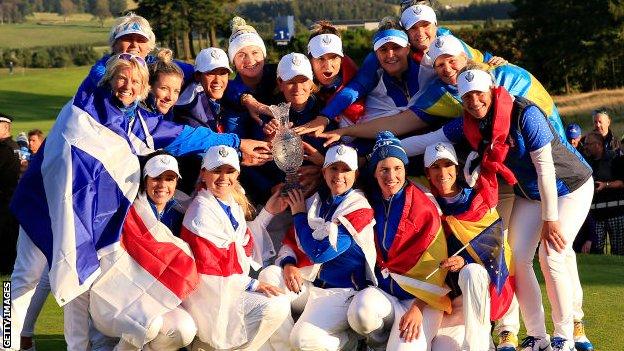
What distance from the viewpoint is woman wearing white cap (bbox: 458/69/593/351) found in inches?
258

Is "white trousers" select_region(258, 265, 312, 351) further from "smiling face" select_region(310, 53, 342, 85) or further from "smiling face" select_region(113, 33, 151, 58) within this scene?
"smiling face" select_region(113, 33, 151, 58)

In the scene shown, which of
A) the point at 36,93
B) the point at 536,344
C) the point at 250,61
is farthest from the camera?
the point at 36,93

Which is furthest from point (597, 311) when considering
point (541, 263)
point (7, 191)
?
point (7, 191)

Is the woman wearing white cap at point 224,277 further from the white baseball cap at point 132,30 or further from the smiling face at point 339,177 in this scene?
the white baseball cap at point 132,30

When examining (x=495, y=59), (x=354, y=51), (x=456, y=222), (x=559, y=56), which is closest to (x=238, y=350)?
(x=456, y=222)

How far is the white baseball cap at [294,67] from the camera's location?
6.99m

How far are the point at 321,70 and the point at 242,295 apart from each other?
1671mm

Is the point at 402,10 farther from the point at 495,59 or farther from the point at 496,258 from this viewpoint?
the point at 496,258

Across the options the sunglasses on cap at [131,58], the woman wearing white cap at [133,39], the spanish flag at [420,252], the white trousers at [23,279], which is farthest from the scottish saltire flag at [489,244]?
the white trousers at [23,279]

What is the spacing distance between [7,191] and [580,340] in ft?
23.0

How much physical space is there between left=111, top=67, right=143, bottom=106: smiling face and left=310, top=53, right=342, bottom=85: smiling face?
4.47 feet

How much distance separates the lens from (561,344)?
22.6 feet

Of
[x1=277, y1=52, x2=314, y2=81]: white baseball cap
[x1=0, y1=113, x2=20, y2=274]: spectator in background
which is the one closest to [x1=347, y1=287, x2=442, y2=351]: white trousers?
[x1=277, y1=52, x2=314, y2=81]: white baseball cap

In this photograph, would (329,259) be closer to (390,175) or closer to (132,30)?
(390,175)
